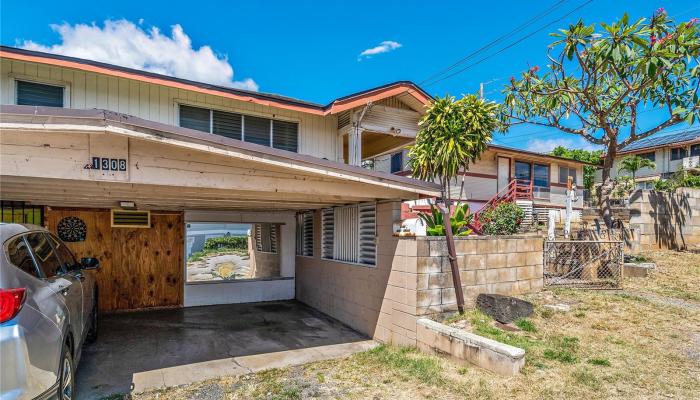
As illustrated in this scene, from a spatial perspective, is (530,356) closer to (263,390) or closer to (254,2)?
(263,390)

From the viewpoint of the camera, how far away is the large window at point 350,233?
632cm

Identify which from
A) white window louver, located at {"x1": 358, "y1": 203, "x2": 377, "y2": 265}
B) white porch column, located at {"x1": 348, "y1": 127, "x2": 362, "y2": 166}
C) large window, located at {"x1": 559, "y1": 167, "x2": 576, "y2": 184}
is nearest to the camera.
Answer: white window louver, located at {"x1": 358, "y1": 203, "x2": 377, "y2": 265}

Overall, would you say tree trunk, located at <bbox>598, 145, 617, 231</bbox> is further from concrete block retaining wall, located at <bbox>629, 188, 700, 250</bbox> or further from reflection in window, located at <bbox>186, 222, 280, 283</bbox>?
reflection in window, located at <bbox>186, 222, 280, 283</bbox>

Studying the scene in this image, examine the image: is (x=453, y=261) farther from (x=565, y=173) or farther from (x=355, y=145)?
(x=565, y=173)

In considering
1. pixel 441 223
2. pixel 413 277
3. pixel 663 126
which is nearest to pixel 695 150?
pixel 663 126

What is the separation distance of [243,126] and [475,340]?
235 inches

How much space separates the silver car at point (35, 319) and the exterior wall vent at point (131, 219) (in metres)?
4.37

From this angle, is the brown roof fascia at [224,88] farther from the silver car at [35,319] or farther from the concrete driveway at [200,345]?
the concrete driveway at [200,345]

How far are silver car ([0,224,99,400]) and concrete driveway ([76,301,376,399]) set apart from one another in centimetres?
108

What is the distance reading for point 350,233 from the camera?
6.98 m

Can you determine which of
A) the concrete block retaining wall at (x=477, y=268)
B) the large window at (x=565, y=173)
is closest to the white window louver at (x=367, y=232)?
the concrete block retaining wall at (x=477, y=268)

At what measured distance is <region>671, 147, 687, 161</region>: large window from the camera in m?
22.8

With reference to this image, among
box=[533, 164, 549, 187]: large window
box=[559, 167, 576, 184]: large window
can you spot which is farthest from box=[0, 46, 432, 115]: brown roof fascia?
box=[559, 167, 576, 184]: large window

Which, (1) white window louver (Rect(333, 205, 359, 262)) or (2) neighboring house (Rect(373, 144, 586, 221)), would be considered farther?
(2) neighboring house (Rect(373, 144, 586, 221))
